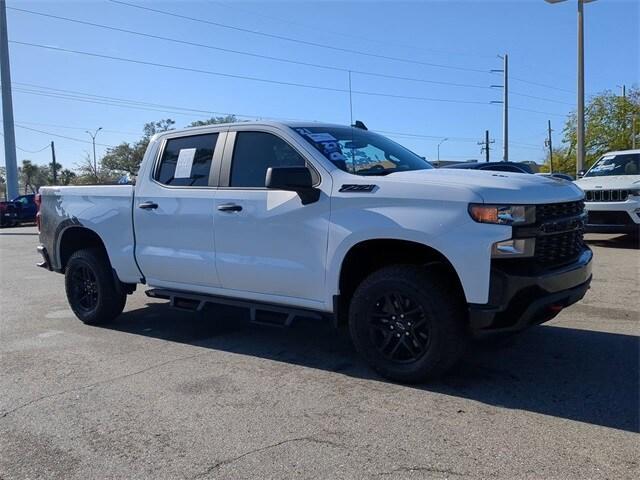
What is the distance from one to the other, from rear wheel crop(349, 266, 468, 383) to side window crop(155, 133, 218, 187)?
1987 millimetres

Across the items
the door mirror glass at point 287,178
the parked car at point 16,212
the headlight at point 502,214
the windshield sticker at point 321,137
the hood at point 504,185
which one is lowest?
the parked car at point 16,212

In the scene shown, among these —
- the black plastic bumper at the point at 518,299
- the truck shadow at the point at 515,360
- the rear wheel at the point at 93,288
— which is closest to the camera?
the black plastic bumper at the point at 518,299

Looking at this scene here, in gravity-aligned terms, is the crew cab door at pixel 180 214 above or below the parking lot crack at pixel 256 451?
above

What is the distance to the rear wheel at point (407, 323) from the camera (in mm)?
3996

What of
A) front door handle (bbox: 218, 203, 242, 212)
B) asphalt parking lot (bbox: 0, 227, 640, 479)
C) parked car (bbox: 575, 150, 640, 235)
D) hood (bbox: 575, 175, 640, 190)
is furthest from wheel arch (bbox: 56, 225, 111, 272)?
hood (bbox: 575, 175, 640, 190)

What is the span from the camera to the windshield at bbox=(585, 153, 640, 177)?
11.8 meters

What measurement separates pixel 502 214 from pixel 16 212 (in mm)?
29609

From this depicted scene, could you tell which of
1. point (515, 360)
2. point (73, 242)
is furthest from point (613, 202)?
point (73, 242)

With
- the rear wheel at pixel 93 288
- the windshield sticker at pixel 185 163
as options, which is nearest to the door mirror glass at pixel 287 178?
the windshield sticker at pixel 185 163

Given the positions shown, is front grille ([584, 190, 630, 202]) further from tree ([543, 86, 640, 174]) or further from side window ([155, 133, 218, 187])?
tree ([543, 86, 640, 174])

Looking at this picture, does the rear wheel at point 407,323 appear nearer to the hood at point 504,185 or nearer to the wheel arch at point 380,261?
the wheel arch at point 380,261

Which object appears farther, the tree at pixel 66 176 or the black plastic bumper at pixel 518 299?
the tree at pixel 66 176

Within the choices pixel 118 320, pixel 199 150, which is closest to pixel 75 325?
pixel 118 320

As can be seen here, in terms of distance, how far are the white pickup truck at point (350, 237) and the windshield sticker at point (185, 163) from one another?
0.01 metres
